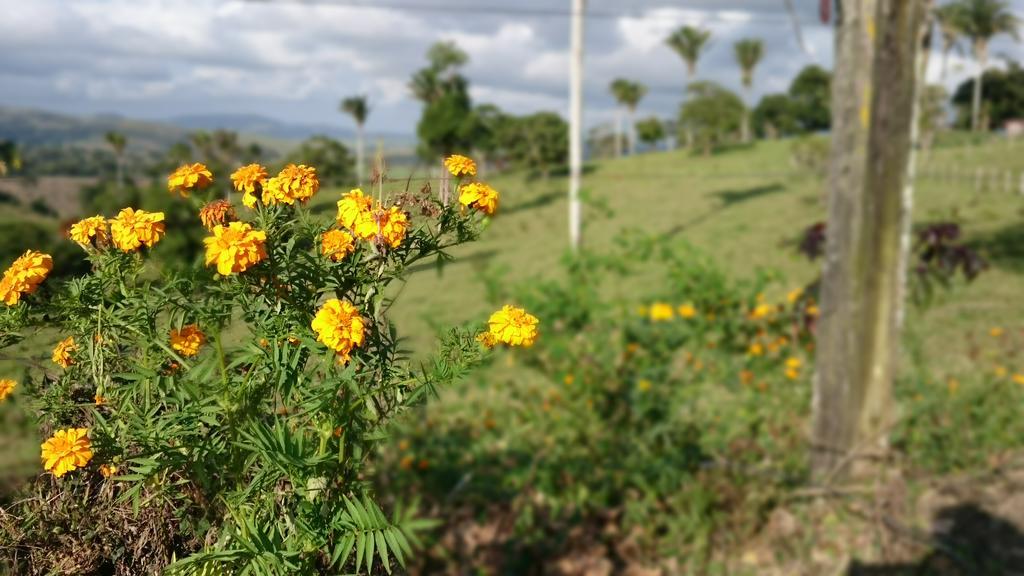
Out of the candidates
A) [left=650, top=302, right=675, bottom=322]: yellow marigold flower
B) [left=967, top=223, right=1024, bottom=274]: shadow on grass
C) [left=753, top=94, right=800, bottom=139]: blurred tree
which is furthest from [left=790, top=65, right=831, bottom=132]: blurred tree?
[left=650, top=302, right=675, bottom=322]: yellow marigold flower

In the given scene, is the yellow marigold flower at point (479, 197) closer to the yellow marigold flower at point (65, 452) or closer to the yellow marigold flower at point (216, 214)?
the yellow marigold flower at point (216, 214)

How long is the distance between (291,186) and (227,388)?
24cm

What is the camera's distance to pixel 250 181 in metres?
0.90

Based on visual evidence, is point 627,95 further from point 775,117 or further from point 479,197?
point 479,197

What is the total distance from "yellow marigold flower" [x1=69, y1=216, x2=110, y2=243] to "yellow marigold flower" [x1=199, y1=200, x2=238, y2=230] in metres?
0.13

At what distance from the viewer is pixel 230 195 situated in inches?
38.0

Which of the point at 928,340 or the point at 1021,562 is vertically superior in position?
the point at 928,340

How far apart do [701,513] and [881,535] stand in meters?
0.80

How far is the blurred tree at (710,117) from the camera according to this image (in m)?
45.1

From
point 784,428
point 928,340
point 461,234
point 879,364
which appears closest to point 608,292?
point 928,340

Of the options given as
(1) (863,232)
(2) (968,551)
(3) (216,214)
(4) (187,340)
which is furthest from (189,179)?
(2) (968,551)

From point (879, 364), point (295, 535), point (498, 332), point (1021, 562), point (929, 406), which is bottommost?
point (1021, 562)

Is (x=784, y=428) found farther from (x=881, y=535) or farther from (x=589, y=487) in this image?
(x=589, y=487)

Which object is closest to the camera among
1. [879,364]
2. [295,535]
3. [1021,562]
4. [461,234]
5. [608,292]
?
[295,535]
